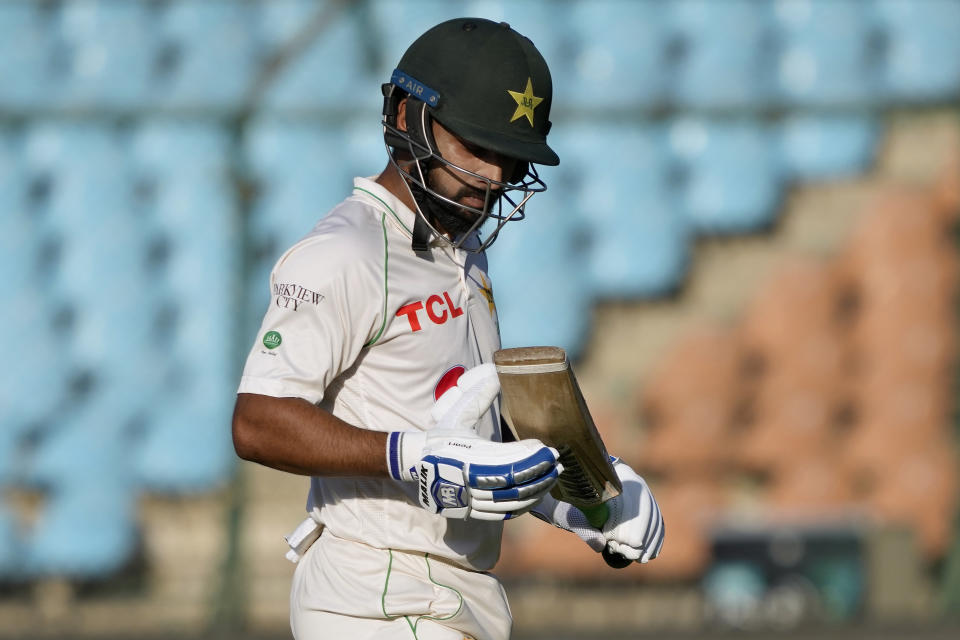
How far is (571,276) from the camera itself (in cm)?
752

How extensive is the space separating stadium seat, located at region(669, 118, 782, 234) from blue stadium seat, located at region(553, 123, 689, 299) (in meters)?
0.12

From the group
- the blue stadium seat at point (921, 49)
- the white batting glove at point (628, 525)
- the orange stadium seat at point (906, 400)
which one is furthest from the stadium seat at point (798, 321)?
the white batting glove at point (628, 525)

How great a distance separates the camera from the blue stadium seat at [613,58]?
300 inches

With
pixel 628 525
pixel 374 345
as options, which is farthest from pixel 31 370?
pixel 628 525

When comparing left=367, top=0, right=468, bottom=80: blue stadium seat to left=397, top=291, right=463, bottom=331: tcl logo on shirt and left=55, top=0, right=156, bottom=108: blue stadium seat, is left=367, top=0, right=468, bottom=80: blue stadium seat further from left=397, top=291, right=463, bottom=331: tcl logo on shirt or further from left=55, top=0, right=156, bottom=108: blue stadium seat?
left=397, top=291, right=463, bottom=331: tcl logo on shirt

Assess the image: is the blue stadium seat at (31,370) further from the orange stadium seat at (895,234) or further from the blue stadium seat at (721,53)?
the orange stadium seat at (895,234)

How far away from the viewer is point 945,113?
297 inches

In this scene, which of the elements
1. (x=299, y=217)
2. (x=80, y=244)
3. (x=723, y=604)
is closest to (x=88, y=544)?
(x=80, y=244)

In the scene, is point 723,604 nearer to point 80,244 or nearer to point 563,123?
point 563,123

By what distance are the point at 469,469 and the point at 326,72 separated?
576cm

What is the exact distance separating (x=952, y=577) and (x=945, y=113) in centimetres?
267

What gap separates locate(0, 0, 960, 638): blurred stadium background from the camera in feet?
23.5

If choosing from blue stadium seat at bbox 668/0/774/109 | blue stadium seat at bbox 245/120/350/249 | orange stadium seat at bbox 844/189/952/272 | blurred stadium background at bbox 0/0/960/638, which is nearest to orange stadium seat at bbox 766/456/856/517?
blurred stadium background at bbox 0/0/960/638

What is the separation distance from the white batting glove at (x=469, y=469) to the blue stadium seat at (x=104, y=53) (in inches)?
227
